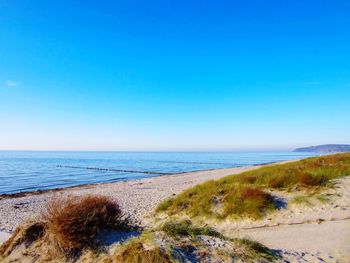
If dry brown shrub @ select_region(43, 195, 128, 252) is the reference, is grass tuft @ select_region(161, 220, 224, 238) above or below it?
below

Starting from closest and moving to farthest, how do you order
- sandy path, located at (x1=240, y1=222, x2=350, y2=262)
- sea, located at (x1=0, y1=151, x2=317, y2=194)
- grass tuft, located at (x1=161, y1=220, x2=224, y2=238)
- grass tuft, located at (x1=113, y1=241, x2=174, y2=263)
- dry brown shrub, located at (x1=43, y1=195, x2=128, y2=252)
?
grass tuft, located at (x1=113, y1=241, x2=174, y2=263)
dry brown shrub, located at (x1=43, y1=195, x2=128, y2=252)
sandy path, located at (x1=240, y1=222, x2=350, y2=262)
grass tuft, located at (x1=161, y1=220, x2=224, y2=238)
sea, located at (x1=0, y1=151, x2=317, y2=194)

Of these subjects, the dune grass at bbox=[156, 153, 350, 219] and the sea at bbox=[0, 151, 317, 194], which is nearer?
the dune grass at bbox=[156, 153, 350, 219]

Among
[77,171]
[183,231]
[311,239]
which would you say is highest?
[183,231]

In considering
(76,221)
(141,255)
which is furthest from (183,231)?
(76,221)

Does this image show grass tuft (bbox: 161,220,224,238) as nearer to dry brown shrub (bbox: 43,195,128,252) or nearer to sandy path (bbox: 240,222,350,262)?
dry brown shrub (bbox: 43,195,128,252)

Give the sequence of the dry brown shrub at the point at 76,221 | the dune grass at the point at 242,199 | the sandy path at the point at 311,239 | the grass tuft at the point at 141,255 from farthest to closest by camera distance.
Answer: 1. the dune grass at the point at 242,199
2. the sandy path at the point at 311,239
3. the dry brown shrub at the point at 76,221
4. the grass tuft at the point at 141,255

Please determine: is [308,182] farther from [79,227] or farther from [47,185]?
[47,185]

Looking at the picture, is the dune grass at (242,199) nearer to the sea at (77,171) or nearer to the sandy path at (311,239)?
the sandy path at (311,239)

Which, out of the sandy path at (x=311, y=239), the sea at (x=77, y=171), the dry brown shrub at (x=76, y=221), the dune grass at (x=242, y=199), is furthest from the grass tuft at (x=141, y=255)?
the sea at (x=77, y=171)

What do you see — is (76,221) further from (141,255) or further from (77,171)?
(77,171)

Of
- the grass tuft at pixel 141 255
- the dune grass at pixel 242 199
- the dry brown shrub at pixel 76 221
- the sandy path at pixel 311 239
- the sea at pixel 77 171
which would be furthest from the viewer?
the sea at pixel 77 171

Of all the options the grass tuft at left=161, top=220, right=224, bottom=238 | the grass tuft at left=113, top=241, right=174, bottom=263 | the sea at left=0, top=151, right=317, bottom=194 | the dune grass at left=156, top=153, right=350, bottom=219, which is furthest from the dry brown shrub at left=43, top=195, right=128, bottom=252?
the sea at left=0, top=151, right=317, bottom=194

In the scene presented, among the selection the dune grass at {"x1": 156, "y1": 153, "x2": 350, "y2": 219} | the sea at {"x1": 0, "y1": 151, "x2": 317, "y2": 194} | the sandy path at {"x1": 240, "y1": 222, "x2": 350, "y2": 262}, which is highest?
the dune grass at {"x1": 156, "y1": 153, "x2": 350, "y2": 219}

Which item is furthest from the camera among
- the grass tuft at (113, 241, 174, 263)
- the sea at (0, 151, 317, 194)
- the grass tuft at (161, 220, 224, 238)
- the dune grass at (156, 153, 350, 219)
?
the sea at (0, 151, 317, 194)
